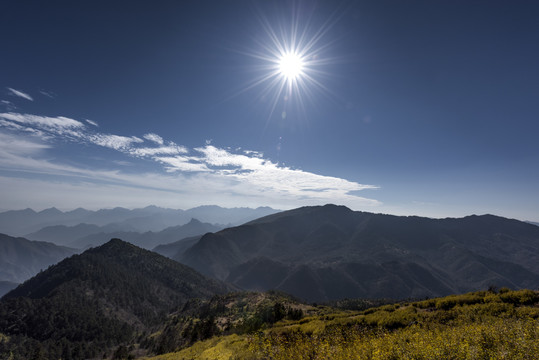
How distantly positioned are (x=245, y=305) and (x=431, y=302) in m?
96.6

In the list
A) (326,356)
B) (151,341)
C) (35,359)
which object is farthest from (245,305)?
(326,356)

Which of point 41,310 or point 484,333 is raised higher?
point 484,333

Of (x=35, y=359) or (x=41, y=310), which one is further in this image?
(x=41, y=310)

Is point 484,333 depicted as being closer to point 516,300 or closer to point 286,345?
point 286,345

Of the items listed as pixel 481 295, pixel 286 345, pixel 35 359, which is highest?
pixel 481 295

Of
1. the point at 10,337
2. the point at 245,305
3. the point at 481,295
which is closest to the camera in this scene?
the point at 481,295

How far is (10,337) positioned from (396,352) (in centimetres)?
24513

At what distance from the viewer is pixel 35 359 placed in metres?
98.9

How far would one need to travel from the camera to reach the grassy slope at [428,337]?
11.5 m

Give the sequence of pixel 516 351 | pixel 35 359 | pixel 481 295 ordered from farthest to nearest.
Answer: pixel 35 359
pixel 481 295
pixel 516 351

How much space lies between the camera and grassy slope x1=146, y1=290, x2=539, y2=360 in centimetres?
1152

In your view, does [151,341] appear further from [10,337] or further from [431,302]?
[431,302]

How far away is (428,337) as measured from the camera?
1409cm

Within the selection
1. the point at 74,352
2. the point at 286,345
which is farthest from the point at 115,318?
the point at 286,345
